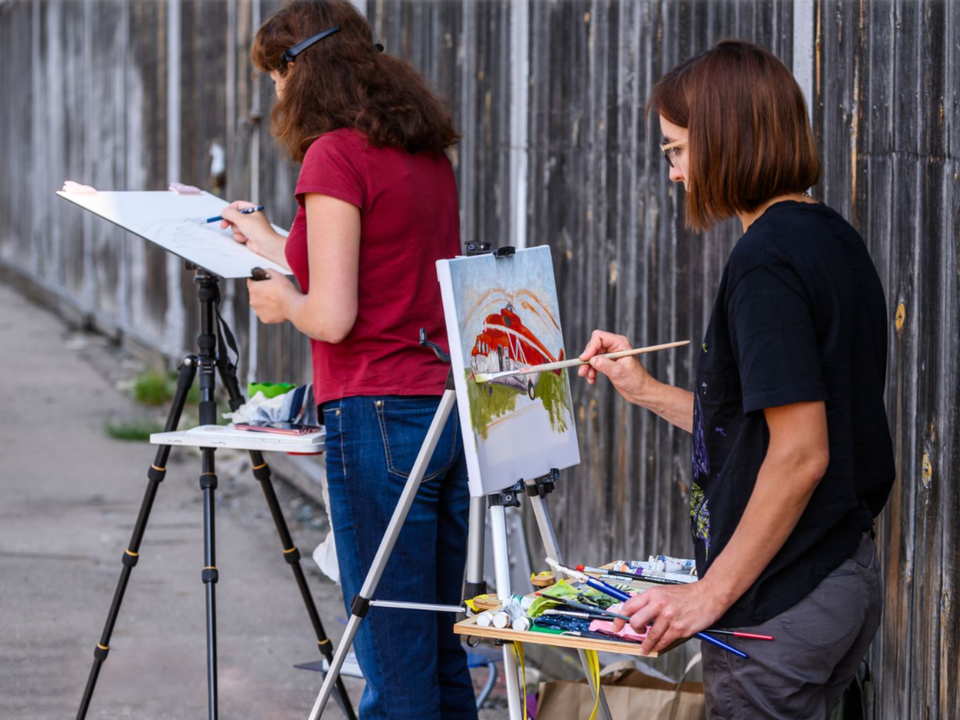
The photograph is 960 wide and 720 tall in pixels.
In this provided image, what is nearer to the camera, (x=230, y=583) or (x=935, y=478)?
(x=935, y=478)

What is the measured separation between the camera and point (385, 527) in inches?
120

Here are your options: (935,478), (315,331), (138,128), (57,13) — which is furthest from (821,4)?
(57,13)

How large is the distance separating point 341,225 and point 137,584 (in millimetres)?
3449

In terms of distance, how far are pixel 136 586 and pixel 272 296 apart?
121 inches

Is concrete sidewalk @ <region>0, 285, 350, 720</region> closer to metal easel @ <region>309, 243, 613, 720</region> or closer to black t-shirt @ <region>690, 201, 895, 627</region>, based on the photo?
metal easel @ <region>309, 243, 613, 720</region>

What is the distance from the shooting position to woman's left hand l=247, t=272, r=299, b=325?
3.11 meters

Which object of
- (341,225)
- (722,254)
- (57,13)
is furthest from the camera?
(57,13)

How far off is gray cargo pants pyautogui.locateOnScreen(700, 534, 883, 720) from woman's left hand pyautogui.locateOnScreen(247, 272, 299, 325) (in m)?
1.43

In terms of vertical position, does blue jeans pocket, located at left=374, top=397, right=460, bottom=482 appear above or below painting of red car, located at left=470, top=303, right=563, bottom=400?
below

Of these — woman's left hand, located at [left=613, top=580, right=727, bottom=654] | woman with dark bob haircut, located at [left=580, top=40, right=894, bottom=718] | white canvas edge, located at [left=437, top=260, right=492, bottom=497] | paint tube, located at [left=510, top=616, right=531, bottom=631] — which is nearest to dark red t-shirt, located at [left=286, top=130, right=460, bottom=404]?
white canvas edge, located at [left=437, top=260, right=492, bottom=497]

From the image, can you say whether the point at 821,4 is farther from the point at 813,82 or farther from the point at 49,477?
the point at 49,477

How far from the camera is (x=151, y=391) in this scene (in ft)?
32.7

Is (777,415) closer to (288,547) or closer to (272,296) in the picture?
(272,296)

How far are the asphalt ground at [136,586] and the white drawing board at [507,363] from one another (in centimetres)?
180
